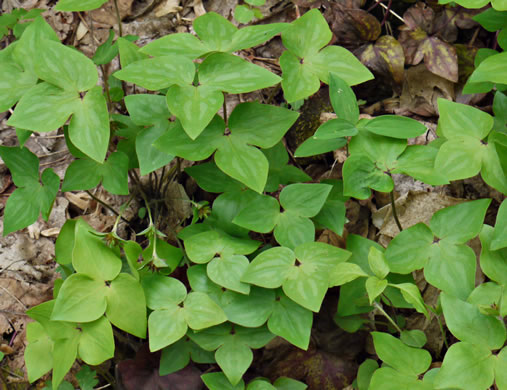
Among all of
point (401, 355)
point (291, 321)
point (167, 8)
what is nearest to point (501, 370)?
point (401, 355)

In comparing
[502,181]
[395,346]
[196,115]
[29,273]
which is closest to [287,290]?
[395,346]

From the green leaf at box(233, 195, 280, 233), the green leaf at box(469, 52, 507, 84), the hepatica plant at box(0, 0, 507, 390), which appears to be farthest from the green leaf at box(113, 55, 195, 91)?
the green leaf at box(469, 52, 507, 84)

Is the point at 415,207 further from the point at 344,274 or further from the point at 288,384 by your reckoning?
the point at 288,384

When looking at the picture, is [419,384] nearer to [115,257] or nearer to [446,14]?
[115,257]

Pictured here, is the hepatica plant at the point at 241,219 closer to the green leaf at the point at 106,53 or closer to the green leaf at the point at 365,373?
the green leaf at the point at 365,373

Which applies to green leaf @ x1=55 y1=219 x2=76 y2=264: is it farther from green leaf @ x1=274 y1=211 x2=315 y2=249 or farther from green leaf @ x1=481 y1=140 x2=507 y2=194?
green leaf @ x1=481 y1=140 x2=507 y2=194
